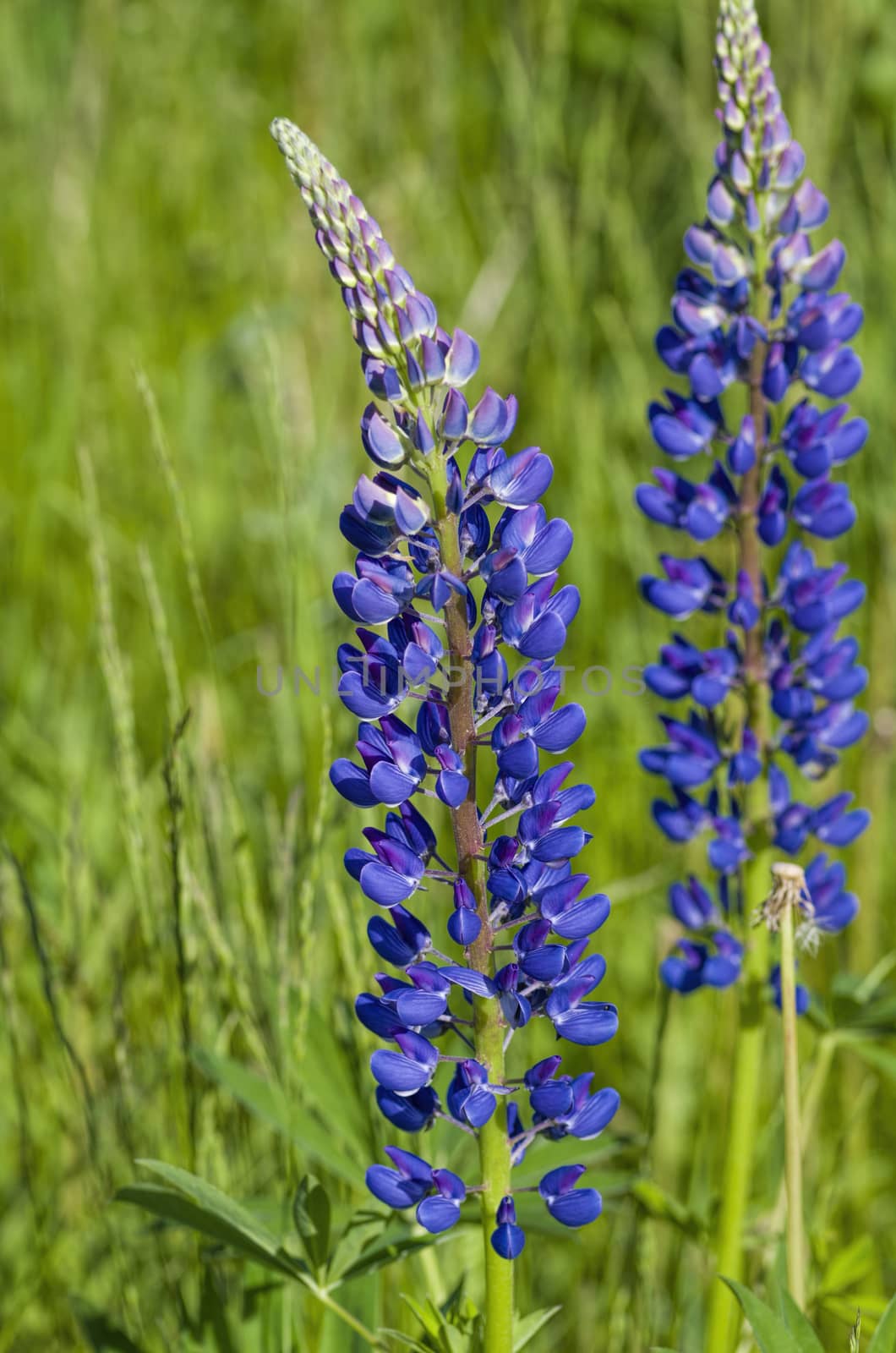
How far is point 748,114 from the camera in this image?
5.47 feet

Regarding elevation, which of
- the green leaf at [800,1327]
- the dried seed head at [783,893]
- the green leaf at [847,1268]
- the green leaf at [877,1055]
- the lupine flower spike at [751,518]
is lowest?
the green leaf at [847,1268]

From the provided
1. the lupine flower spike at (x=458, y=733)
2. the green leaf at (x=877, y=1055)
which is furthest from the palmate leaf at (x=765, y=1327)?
the green leaf at (x=877, y=1055)

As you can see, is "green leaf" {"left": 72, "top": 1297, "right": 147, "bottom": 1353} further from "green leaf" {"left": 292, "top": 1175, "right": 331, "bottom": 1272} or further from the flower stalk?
the flower stalk

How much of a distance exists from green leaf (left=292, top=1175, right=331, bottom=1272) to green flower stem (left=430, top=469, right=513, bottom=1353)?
7.4 inches

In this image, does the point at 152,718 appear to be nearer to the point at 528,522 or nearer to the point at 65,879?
the point at 65,879

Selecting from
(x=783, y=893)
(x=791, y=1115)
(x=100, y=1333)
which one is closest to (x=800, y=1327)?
(x=791, y=1115)

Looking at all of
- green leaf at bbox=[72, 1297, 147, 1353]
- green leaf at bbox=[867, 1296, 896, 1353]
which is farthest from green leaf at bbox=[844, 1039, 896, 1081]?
green leaf at bbox=[72, 1297, 147, 1353]

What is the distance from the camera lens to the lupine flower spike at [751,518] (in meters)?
1.67

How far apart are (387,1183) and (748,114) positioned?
127 cm

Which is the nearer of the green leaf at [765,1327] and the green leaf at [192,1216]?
the green leaf at [765,1327]

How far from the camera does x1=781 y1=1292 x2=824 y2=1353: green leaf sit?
4.13ft

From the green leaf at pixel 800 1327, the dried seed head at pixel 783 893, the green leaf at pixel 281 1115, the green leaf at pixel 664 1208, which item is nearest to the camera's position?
the green leaf at pixel 800 1327

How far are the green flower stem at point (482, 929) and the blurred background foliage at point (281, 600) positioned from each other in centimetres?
29

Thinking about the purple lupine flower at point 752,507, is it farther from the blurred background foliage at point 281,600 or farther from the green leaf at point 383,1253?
the green leaf at point 383,1253
